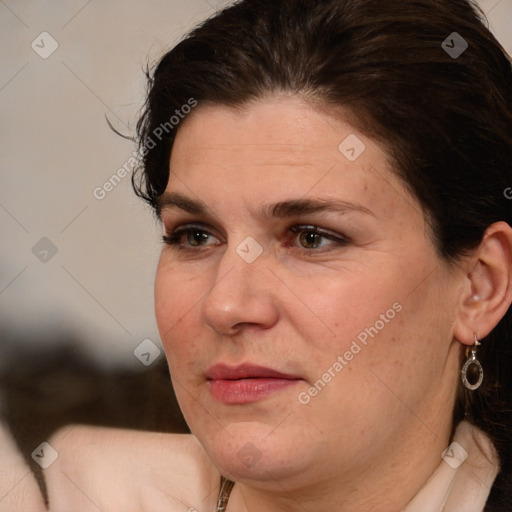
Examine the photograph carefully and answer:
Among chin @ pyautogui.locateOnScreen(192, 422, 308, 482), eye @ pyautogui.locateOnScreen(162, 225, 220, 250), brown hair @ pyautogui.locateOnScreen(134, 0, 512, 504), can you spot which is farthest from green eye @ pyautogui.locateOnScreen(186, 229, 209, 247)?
chin @ pyautogui.locateOnScreen(192, 422, 308, 482)

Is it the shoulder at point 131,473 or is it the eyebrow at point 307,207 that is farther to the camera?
the shoulder at point 131,473

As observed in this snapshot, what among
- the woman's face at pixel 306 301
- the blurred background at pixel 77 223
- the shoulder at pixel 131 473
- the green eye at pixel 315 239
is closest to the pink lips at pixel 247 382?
the woman's face at pixel 306 301

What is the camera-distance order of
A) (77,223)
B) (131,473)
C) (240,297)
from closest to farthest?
1. (240,297)
2. (131,473)
3. (77,223)

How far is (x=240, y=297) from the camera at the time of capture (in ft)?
4.79

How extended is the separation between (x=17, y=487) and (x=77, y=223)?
0.72 m

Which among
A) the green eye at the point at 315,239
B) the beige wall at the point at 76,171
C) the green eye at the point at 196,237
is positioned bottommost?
the green eye at the point at 315,239

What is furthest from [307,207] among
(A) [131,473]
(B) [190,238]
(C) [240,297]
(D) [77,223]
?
(D) [77,223]

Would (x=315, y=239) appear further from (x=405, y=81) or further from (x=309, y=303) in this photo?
(x=405, y=81)

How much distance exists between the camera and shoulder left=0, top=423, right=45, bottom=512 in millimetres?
2094

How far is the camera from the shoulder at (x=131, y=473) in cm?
197

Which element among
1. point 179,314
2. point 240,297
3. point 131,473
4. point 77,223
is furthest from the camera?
point 77,223

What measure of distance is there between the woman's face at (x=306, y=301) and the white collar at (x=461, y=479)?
0.12 meters

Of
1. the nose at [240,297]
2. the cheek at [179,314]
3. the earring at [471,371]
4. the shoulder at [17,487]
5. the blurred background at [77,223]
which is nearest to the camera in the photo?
the nose at [240,297]

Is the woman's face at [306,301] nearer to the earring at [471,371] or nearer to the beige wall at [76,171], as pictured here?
the earring at [471,371]
